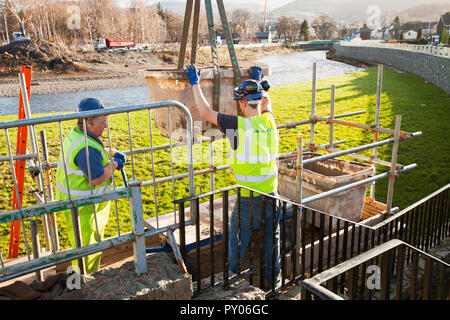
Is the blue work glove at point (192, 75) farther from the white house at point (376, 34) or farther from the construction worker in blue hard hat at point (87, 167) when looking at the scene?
the white house at point (376, 34)

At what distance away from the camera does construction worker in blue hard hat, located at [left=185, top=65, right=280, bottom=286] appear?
11.6 ft

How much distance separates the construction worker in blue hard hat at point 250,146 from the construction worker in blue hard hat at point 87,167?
914 mm

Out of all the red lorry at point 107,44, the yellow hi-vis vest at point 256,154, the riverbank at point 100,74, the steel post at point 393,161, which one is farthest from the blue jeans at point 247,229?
the red lorry at point 107,44

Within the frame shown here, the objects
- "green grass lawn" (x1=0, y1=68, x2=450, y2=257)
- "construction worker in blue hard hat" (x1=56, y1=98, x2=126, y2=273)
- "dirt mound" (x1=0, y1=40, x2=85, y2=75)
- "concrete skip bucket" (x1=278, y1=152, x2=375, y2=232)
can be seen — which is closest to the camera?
"construction worker in blue hard hat" (x1=56, y1=98, x2=126, y2=273)

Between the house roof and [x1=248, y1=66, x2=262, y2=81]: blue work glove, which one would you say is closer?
[x1=248, y1=66, x2=262, y2=81]: blue work glove

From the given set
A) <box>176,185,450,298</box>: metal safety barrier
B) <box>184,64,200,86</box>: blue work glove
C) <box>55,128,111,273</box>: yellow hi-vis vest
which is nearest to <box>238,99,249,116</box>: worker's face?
<box>184,64,200,86</box>: blue work glove

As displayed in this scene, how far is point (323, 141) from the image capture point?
36.0 ft

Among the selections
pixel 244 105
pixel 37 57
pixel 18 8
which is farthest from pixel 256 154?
pixel 18 8

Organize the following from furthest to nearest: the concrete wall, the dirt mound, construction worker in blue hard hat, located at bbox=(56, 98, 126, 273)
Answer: the dirt mound, the concrete wall, construction worker in blue hard hat, located at bbox=(56, 98, 126, 273)

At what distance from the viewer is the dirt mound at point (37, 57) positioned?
47.1 meters

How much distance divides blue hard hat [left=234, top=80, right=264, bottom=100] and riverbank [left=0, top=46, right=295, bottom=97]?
2754cm

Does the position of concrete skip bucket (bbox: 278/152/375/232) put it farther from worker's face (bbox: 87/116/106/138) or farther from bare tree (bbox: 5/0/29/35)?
bare tree (bbox: 5/0/29/35)

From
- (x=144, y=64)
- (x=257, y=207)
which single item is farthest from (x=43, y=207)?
(x=144, y=64)

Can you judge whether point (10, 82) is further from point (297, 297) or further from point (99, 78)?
point (297, 297)
